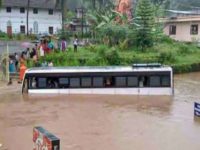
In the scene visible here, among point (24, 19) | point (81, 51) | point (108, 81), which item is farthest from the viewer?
point (24, 19)

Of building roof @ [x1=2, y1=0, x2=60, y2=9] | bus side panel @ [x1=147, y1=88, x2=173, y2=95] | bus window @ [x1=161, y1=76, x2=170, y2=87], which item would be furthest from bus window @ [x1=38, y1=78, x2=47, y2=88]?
building roof @ [x1=2, y1=0, x2=60, y2=9]

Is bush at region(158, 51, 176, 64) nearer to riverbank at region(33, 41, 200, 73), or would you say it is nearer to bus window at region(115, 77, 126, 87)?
riverbank at region(33, 41, 200, 73)

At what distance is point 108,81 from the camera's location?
89.9ft

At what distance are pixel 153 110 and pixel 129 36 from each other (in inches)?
738

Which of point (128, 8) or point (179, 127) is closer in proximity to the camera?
point (179, 127)

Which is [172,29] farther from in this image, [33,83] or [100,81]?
[33,83]

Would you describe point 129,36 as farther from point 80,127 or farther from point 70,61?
point 80,127

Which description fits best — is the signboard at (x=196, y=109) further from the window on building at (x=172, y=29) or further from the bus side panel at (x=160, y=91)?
the window on building at (x=172, y=29)

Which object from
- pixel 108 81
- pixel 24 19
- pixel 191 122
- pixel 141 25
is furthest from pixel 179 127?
pixel 24 19

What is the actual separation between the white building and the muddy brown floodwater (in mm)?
35498

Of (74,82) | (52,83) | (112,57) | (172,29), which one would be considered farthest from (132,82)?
(172,29)

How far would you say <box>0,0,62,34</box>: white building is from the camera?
63.5m

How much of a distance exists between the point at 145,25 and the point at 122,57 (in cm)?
587

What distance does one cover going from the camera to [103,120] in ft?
70.7
